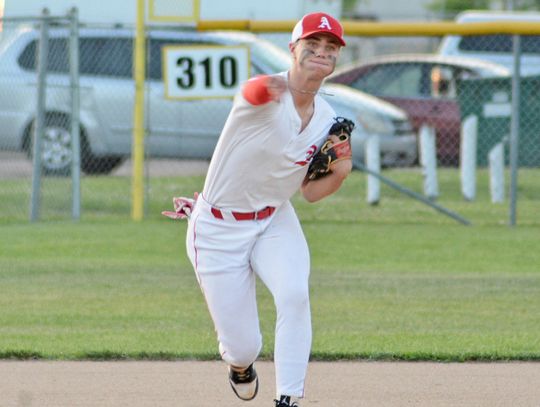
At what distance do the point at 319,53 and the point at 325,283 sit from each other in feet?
16.5

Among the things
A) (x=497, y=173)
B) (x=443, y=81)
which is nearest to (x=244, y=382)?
(x=497, y=173)

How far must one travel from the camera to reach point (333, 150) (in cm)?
588

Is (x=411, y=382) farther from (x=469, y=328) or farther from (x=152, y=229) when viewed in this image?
(x=152, y=229)

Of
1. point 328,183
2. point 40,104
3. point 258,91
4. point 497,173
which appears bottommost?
point 497,173

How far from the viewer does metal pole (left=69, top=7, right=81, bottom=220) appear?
45.4 ft

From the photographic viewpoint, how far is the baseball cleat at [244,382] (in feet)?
20.6

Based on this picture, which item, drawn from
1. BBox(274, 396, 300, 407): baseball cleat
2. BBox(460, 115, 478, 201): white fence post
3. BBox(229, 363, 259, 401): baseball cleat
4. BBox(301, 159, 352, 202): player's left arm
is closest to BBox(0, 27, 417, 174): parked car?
BBox(460, 115, 478, 201): white fence post

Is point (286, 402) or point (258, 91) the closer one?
point (258, 91)

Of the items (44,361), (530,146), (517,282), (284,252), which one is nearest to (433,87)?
(530,146)

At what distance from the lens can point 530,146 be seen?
15906 millimetres

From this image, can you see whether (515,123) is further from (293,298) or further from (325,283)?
(293,298)

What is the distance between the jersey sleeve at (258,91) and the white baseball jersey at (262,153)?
0.31ft

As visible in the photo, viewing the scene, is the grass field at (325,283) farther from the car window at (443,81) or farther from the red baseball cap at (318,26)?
the car window at (443,81)

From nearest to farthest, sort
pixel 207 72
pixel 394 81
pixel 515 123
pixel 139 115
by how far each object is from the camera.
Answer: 1. pixel 207 72
2. pixel 515 123
3. pixel 139 115
4. pixel 394 81
